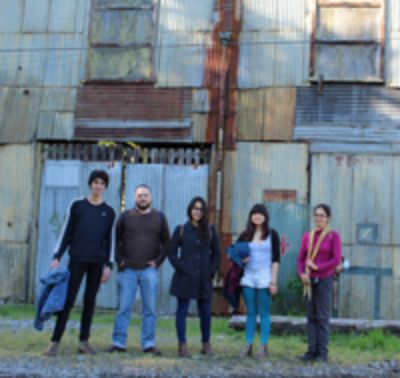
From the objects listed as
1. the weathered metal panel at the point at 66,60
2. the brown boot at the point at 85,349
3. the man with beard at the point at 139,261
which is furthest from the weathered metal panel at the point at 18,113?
the brown boot at the point at 85,349

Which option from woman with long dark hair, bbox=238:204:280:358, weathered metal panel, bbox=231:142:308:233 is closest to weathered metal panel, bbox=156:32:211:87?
weathered metal panel, bbox=231:142:308:233

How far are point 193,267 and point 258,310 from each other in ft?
2.79

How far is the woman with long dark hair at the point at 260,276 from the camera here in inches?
293

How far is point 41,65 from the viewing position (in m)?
12.4

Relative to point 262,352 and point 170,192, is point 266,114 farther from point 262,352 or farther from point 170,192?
point 262,352

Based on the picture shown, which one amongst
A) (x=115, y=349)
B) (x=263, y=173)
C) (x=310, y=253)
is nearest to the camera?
(x=310, y=253)

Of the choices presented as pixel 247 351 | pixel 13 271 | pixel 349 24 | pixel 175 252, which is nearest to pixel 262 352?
pixel 247 351

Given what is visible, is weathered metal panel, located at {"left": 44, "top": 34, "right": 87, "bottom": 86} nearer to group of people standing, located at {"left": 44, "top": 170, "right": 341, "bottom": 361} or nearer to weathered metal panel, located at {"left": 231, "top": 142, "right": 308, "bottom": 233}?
weathered metal panel, located at {"left": 231, "top": 142, "right": 308, "bottom": 233}

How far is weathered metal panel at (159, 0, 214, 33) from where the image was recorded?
39.7ft

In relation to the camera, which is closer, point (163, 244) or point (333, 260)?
point (333, 260)

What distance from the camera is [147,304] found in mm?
7594

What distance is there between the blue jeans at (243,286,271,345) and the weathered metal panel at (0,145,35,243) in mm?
5771

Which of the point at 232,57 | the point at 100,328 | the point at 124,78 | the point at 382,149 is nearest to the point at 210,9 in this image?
the point at 232,57

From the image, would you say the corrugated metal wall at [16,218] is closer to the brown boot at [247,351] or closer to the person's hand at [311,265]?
the brown boot at [247,351]
